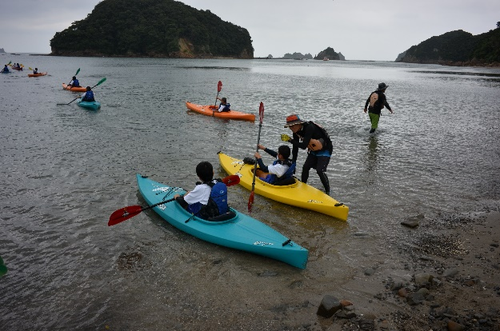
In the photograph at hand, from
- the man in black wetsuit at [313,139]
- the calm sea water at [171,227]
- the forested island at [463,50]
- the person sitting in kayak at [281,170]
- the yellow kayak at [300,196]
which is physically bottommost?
the calm sea water at [171,227]

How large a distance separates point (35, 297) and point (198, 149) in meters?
8.00

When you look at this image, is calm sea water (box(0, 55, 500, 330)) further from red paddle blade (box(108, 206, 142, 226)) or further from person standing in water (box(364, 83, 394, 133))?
person standing in water (box(364, 83, 394, 133))

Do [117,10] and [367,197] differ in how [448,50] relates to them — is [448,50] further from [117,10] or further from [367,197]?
[367,197]

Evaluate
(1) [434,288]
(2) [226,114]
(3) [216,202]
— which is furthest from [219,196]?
(2) [226,114]

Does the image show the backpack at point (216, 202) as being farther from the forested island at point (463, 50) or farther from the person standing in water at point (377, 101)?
the forested island at point (463, 50)

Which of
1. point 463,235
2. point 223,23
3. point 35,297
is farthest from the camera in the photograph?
point 223,23

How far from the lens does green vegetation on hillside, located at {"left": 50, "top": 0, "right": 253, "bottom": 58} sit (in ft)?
352

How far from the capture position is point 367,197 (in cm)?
837

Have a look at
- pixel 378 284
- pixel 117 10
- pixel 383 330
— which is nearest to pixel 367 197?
pixel 378 284

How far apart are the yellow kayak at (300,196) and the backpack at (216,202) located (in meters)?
1.87

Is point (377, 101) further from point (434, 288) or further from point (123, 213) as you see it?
point (123, 213)

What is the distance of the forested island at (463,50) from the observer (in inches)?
3155

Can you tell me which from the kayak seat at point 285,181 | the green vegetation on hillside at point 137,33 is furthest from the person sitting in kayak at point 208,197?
the green vegetation on hillside at point 137,33

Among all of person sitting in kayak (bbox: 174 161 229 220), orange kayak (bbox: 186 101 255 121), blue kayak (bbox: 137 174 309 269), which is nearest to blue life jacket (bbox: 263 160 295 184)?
blue kayak (bbox: 137 174 309 269)
